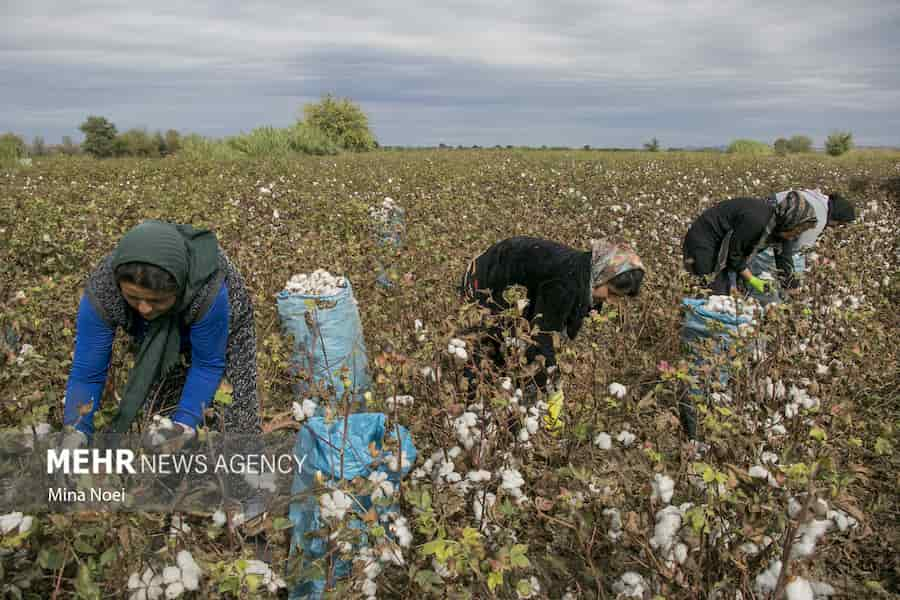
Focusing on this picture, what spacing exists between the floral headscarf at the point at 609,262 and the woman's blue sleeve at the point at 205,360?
131cm

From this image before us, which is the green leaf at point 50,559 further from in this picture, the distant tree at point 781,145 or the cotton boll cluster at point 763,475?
the distant tree at point 781,145

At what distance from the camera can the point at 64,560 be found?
3.40 feet

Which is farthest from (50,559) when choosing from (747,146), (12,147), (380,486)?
(747,146)

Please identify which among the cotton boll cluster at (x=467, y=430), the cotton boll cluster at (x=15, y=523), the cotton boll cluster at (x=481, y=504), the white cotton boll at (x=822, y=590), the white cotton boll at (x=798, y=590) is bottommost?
the cotton boll cluster at (x=481, y=504)

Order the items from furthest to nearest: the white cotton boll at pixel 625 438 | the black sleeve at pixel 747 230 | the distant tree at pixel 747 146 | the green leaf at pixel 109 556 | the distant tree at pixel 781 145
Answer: the distant tree at pixel 781 145 → the distant tree at pixel 747 146 → the black sleeve at pixel 747 230 → the white cotton boll at pixel 625 438 → the green leaf at pixel 109 556

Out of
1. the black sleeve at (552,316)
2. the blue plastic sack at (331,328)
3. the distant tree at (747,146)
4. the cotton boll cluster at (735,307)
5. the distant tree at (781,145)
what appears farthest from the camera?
the distant tree at (781,145)

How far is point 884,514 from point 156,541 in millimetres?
2917

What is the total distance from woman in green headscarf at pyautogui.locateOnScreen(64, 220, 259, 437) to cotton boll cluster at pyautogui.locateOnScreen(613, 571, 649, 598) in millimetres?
1175

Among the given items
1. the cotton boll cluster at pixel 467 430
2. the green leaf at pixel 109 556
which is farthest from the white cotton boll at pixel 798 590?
the green leaf at pixel 109 556

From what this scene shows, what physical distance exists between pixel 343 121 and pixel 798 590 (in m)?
39.2

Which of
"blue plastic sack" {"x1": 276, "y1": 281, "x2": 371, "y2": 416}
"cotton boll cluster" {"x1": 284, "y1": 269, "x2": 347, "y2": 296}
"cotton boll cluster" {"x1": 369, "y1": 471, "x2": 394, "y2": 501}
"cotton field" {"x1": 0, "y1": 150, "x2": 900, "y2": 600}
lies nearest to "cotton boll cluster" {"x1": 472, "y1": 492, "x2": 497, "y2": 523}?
"cotton field" {"x1": 0, "y1": 150, "x2": 900, "y2": 600}

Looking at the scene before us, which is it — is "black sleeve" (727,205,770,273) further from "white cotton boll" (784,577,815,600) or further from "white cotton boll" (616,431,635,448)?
"white cotton boll" (784,577,815,600)

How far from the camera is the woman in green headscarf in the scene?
1669mm

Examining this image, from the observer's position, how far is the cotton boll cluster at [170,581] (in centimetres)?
97
